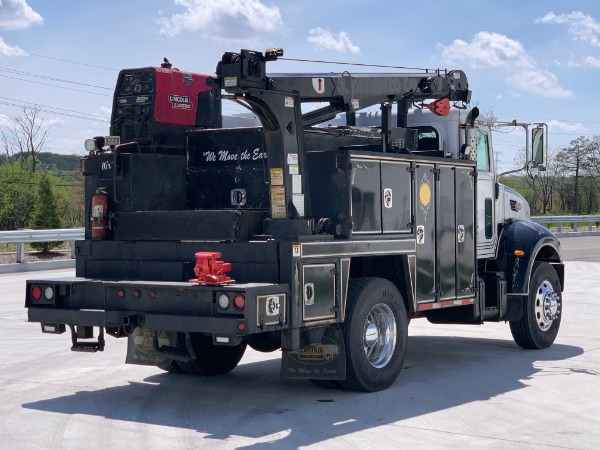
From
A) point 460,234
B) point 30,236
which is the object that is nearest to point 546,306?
→ point 460,234

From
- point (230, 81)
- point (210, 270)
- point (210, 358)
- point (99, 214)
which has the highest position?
point (230, 81)

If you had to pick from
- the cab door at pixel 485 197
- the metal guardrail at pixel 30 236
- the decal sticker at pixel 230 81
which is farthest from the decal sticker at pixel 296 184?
the metal guardrail at pixel 30 236

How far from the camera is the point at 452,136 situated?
11453 millimetres

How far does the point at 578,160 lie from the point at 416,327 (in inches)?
2333

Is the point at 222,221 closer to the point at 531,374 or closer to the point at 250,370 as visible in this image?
the point at 250,370

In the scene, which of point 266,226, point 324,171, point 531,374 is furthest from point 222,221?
point 531,374

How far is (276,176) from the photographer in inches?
339

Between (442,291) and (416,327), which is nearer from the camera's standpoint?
(442,291)

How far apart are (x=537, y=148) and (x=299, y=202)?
435 centimetres

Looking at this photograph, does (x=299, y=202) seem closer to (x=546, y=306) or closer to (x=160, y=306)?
(x=160, y=306)

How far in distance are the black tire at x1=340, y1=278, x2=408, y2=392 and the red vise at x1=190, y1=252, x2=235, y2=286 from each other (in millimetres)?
1390

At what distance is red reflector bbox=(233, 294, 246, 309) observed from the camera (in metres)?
7.63

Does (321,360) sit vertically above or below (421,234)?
below

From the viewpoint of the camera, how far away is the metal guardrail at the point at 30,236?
82.6ft
